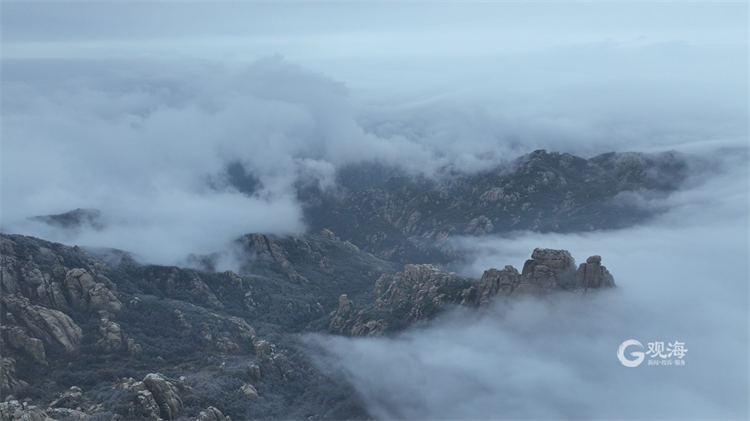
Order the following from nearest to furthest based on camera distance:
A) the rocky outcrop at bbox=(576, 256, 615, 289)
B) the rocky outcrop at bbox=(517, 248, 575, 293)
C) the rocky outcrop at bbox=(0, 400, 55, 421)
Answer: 1. the rocky outcrop at bbox=(0, 400, 55, 421)
2. the rocky outcrop at bbox=(576, 256, 615, 289)
3. the rocky outcrop at bbox=(517, 248, 575, 293)

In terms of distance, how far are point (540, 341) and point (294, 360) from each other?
78257 mm

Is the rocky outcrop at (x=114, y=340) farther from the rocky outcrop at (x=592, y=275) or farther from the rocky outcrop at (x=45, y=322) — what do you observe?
the rocky outcrop at (x=592, y=275)

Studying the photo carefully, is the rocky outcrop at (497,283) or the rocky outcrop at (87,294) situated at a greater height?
the rocky outcrop at (497,283)

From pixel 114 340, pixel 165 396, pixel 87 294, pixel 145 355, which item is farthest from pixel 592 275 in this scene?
pixel 87 294

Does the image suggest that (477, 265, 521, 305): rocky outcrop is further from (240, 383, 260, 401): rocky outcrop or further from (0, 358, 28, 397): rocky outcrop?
(0, 358, 28, 397): rocky outcrop

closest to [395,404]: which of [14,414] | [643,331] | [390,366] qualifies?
[390,366]

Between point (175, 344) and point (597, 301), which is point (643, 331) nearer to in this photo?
point (597, 301)

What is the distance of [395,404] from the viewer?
479ft

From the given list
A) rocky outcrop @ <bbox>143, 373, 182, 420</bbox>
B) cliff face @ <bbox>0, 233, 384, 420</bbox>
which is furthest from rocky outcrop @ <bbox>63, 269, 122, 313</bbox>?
rocky outcrop @ <bbox>143, 373, 182, 420</bbox>

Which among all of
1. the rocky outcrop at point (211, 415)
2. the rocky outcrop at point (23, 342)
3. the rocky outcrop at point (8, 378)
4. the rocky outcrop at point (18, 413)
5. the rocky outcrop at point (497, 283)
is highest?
the rocky outcrop at point (497, 283)

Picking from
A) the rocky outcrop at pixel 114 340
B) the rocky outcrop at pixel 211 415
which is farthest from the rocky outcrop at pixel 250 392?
the rocky outcrop at pixel 114 340

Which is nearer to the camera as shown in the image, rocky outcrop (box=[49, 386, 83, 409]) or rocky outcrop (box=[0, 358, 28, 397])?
rocky outcrop (box=[49, 386, 83, 409])

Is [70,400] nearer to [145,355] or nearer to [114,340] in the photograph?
[114,340]

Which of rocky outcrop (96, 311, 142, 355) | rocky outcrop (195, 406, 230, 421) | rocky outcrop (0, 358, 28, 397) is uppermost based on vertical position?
rocky outcrop (96, 311, 142, 355)
